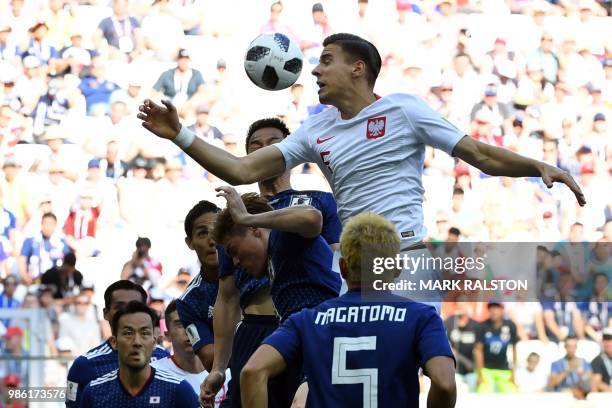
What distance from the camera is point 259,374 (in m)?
4.75

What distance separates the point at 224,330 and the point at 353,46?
183cm

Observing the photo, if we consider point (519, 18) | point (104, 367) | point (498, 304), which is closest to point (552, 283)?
point (498, 304)

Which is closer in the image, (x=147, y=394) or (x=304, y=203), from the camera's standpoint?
(x=304, y=203)

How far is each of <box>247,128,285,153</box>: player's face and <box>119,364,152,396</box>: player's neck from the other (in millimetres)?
1528

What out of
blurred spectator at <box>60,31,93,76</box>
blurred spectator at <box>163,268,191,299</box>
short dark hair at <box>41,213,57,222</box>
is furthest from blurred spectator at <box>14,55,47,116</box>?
blurred spectator at <box>163,268,191,299</box>

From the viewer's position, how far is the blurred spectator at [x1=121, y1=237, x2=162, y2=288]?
13977 mm

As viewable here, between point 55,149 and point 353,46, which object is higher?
point 55,149

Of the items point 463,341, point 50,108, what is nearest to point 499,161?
point 463,341

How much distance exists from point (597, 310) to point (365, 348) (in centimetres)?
1008

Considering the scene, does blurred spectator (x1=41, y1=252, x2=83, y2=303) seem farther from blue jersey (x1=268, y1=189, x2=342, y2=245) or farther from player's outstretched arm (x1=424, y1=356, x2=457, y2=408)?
player's outstretched arm (x1=424, y1=356, x2=457, y2=408)

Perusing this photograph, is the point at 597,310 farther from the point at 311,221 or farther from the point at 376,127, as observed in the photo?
the point at 311,221

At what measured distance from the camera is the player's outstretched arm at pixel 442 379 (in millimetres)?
4586

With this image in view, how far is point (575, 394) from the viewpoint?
13250 millimetres

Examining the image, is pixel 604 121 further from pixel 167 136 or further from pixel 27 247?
pixel 167 136
